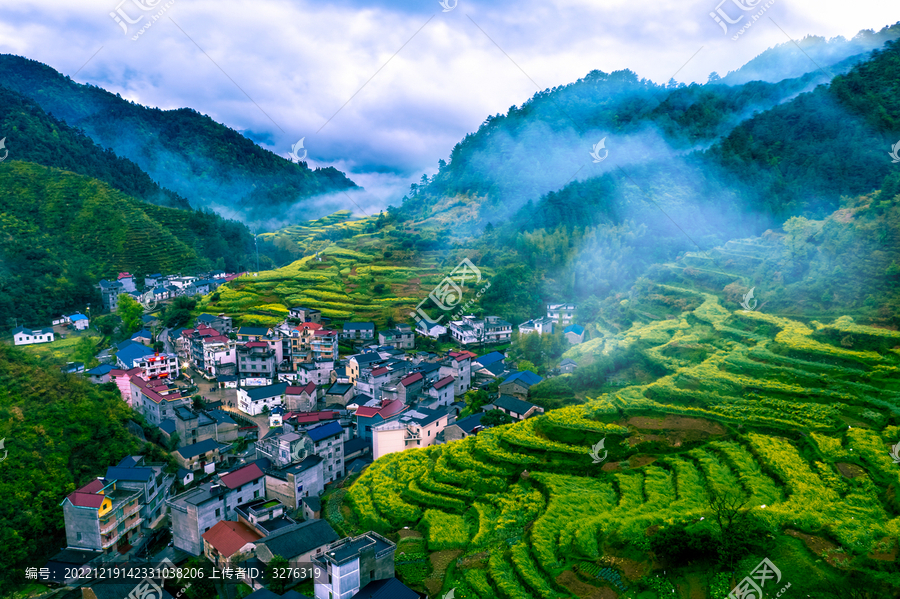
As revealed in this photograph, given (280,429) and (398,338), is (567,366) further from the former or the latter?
(280,429)

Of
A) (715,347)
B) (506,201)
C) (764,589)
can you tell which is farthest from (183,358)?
(506,201)

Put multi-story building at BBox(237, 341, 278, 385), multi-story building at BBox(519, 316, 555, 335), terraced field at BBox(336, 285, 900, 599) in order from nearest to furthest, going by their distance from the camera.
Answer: terraced field at BBox(336, 285, 900, 599) < multi-story building at BBox(237, 341, 278, 385) < multi-story building at BBox(519, 316, 555, 335)

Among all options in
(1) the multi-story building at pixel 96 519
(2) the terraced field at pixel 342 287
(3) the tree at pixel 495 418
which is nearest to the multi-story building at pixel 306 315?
(2) the terraced field at pixel 342 287

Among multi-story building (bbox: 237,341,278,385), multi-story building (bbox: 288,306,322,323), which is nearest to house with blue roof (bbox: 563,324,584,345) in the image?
multi-story building (bbox: 288,306,322,323)

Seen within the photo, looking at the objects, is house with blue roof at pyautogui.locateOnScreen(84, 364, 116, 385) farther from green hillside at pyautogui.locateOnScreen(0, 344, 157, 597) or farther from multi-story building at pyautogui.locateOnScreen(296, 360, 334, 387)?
multi-story building at pyautogui.locateOnScreen(296, 360, 334, 387)

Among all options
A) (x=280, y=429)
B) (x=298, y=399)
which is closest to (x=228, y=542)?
(x=280, y=429)

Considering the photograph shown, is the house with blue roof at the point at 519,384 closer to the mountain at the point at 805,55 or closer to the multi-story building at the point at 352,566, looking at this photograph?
the multi-story building at the point at 352,566
